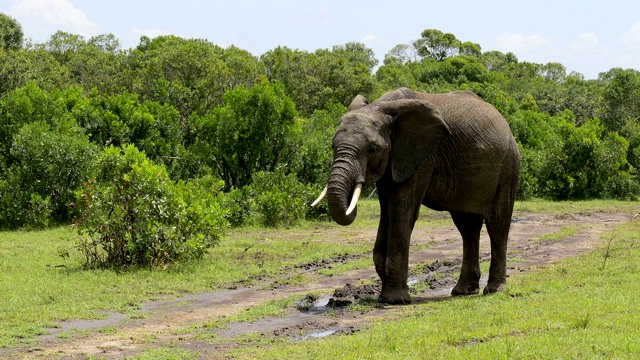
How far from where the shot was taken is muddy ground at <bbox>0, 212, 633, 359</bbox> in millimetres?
8141

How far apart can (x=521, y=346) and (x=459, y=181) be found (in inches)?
151

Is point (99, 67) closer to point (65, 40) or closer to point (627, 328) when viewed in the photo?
point (65, 40)

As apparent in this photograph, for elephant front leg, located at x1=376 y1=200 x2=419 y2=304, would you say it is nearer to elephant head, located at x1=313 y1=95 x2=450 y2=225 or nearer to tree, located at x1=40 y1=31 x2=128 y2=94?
elephant head, located at x1=313 y1=95 x2=450 y2=225

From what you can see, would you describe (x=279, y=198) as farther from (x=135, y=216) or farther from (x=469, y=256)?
(x=469, y=256)

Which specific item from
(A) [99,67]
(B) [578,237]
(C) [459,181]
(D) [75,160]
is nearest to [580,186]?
(B) [578,237]

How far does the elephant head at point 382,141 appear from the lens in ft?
30.1

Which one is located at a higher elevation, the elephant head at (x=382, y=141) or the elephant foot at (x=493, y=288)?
the elephant head at (x=382, y=141)

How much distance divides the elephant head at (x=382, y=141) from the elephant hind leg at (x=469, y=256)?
5.44 ft

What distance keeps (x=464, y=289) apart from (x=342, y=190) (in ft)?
9.69

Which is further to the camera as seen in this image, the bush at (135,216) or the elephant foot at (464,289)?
the bush at (135,216)

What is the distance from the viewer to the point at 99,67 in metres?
50.4

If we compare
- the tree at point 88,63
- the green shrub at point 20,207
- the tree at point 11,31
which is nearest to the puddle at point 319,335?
the green shrub at point 20,207

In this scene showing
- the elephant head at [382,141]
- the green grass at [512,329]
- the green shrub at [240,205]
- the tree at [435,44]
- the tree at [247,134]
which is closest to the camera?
the green grass at [512,329]

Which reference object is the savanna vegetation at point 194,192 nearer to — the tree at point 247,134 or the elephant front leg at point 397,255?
the tree at point 247,134
